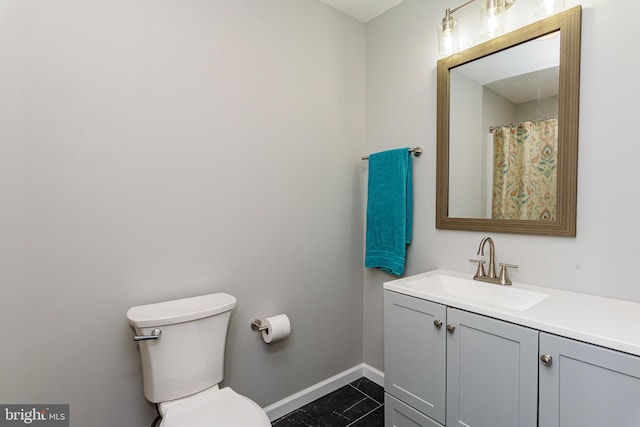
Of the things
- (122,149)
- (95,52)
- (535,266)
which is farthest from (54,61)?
(535,266)

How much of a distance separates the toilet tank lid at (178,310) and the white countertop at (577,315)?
0.90 meters

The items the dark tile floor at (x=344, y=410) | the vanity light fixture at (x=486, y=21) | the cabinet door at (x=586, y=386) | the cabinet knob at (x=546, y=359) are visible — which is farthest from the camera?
the dark tile floor at (x=344, y=410)

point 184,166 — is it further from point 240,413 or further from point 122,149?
point 240,413

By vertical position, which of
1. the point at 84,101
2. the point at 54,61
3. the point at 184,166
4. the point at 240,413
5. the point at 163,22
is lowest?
the point at 240,413

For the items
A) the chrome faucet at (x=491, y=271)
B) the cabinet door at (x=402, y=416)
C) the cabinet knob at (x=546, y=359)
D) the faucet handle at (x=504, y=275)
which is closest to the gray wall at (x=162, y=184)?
the cabinet door at (x=402, y=416)

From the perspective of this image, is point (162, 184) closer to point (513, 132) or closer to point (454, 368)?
point (454, 368)

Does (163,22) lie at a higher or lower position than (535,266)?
higher

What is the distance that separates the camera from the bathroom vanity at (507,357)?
37.4 inches

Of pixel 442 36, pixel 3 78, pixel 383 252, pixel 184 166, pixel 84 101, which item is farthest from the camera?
pixel 383 252

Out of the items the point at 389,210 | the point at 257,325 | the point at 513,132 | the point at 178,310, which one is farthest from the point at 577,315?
the point at 178,310

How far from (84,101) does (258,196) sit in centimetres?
86

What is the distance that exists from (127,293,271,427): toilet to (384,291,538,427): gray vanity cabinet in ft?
2.29

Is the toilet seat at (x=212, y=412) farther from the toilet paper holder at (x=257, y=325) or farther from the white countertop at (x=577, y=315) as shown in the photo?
the white countertop at (x=577, y=315)

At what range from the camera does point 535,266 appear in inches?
58.6
